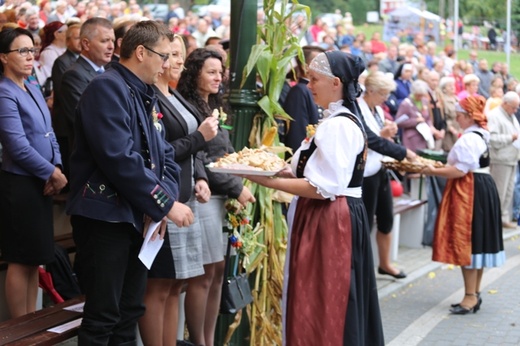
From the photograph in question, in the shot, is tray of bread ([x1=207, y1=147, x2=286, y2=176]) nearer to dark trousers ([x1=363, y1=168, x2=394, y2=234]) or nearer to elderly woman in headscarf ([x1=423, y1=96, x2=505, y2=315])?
elderly woman in headscarf ([x1=423, y1=96, x2=505, y2=315])

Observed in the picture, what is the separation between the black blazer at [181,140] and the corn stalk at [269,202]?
996 millimetres

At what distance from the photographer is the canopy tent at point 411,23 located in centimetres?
3196

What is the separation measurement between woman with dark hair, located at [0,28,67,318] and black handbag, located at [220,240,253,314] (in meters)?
1.15

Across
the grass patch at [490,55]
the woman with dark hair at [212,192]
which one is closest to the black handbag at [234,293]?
the woman with dark hair at [212,192]

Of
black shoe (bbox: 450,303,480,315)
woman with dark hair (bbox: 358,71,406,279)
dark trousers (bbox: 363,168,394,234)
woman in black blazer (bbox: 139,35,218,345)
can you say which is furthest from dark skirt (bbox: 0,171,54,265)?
dark trousers (bbox: 363,168,394,234)

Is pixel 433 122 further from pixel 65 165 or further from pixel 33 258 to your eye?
pixel 33 258

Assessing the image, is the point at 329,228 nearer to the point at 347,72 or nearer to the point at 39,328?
the point at 347,72

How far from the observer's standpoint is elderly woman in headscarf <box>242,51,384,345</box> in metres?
5.25

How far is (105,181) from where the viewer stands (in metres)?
4.66

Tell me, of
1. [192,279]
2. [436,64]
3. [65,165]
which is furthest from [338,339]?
[436,64]

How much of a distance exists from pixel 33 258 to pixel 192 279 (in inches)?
40.0

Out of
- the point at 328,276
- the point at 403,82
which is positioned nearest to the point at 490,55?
the point at 403,82

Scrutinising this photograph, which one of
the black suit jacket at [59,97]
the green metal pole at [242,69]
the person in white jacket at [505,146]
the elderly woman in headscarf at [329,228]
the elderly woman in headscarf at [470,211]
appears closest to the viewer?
the elderly woman in headscarf at [329,228]

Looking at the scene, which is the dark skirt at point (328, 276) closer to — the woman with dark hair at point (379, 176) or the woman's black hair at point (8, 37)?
the woman's black hair at point (8, 37)
